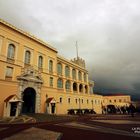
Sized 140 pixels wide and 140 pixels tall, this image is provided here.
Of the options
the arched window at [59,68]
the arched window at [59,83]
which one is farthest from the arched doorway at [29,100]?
the arched window at [59,68]

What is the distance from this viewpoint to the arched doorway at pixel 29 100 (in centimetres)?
2882

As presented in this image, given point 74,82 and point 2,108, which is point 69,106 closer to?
point 74,82

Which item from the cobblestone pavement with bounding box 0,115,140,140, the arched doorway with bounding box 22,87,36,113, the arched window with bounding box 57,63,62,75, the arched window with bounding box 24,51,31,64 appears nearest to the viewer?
→ the cobblestone pavement with bounding box 0,115,140,140

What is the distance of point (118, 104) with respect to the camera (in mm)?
77312

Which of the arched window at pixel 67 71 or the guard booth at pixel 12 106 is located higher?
the arched window at pixel 67 71

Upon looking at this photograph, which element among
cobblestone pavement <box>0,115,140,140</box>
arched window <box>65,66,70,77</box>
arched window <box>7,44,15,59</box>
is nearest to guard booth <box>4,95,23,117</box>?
arched window <box>7,44,15,59</box>

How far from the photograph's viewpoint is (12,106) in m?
23.7

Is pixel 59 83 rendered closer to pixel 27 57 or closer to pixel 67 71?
pixel 67 71

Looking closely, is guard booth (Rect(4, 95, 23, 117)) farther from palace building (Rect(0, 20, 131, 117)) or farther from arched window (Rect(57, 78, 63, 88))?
arched window (Rect(57, 78, 63, 88))

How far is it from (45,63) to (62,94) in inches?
379

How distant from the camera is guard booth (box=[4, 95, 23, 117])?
72.9 feet

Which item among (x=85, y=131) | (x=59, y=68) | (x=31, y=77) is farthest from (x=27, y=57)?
(x=85, y=131)

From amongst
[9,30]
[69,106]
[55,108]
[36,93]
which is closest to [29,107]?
[36,93]

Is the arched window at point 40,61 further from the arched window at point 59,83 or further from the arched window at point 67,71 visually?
the arched window at point 67,71
